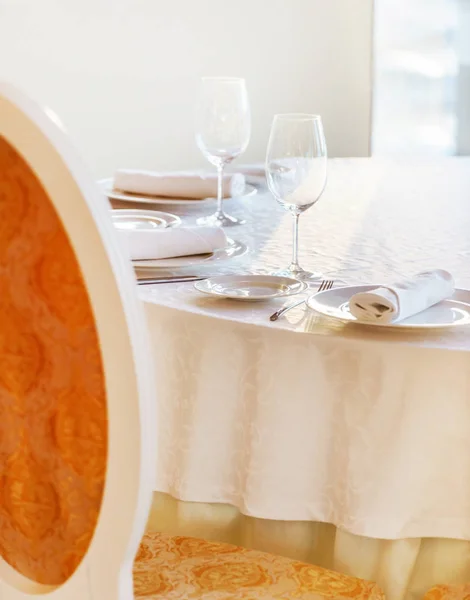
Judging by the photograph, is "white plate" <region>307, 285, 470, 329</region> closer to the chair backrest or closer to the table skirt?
the table skirt

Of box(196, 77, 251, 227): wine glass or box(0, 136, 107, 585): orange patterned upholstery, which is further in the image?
box(196, 77, 251, 227): wine glass

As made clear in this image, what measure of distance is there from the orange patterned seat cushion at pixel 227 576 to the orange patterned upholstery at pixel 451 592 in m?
0.07

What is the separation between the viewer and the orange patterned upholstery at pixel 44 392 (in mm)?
811

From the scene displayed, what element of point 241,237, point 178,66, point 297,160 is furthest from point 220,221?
point 178,66

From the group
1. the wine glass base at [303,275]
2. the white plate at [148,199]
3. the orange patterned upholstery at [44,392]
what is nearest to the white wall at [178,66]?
the white plate at [148,199]

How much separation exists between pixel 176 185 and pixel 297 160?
2.16ft

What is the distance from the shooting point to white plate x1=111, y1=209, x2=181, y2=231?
1730 millimetres

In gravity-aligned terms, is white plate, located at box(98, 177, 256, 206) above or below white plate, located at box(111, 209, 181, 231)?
above

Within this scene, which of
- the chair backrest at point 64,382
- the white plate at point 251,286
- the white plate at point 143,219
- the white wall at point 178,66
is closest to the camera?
the chair backrest at point 64,382

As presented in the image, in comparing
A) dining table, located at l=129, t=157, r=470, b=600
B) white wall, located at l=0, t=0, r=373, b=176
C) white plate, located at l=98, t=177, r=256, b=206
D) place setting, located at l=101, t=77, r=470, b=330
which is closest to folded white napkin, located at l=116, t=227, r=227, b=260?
place setting, located at l=101, t=77, r=470, b=330

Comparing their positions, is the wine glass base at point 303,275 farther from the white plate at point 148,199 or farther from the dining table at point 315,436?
the white plate at point 148,199

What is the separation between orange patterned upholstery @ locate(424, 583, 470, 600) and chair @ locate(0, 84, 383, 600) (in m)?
0.45

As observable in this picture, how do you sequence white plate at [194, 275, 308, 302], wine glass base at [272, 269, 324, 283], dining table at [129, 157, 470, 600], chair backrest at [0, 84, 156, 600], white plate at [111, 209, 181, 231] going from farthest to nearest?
white plate at [111, 209, 181, 231], wine glass base at [272, 269, 324, 283], white plate at [194, 275, 308, 302], dining table at [129, 157, 470, 600], chair backrest at [0, 84, 156, 600]

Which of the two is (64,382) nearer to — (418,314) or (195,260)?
(418,314)
